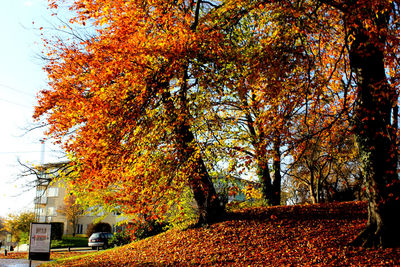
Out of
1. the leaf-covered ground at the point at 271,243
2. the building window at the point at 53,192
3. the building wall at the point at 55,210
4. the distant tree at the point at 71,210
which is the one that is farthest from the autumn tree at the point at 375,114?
the building window at the point at 53,192

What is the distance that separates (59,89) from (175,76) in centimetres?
700

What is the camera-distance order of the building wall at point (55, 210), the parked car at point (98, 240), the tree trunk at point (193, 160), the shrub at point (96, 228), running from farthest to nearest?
the building wall at point (55, 210)
the shrub at point (96, 228)
the parked car at point (98, 240)
the tree trunk at point (193, 160)

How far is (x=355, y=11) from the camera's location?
27.9 ft

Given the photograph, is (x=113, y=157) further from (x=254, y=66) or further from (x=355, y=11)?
(x=355, y=11)

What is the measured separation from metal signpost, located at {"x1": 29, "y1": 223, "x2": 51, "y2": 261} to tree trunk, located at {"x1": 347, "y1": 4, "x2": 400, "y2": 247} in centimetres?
1107

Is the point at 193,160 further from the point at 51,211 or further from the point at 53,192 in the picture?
the point at 53,192

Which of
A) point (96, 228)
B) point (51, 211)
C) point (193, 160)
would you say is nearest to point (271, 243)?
point (193, 160)

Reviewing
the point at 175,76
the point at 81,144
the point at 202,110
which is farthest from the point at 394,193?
the point at 81,144

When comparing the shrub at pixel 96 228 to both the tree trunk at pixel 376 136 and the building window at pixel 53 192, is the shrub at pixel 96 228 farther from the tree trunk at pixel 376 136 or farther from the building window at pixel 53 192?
the tree trunk at pixel 376 136

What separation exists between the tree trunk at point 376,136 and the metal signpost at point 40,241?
11.1 metres

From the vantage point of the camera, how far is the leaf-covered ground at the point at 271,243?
356 inches

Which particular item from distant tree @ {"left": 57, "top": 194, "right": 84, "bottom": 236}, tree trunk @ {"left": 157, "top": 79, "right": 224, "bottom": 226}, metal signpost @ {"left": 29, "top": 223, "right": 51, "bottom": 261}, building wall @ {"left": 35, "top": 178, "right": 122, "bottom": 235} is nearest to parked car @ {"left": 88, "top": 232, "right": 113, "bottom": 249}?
metal signpost @ {"left": 29, "top": 223, "right": 51, "bottom": 261}

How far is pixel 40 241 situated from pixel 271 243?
29.0 ft

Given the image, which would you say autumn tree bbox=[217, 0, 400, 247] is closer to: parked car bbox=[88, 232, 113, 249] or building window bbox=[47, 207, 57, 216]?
parked car bbox=[88, 232, 113, 249]
